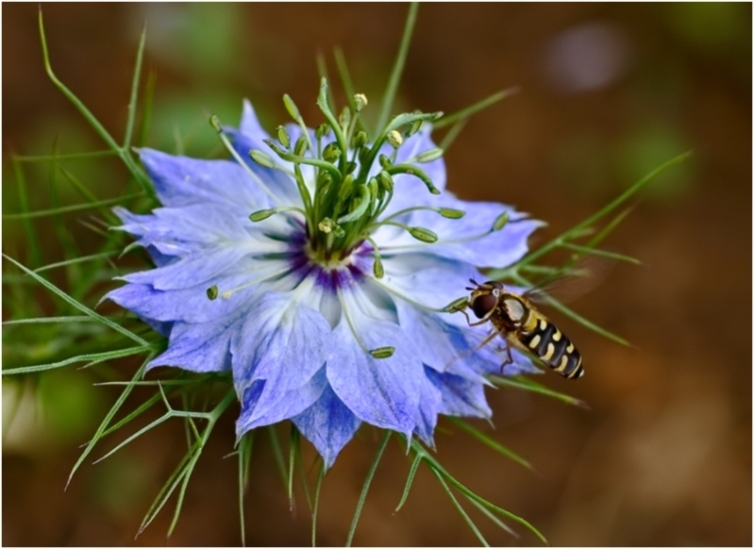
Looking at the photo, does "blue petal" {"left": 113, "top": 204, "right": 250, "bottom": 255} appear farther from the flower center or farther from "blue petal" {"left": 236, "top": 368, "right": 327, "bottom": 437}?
"blue petal" {"left": 236, "top": 368, "right": 327, "bottom": 437}

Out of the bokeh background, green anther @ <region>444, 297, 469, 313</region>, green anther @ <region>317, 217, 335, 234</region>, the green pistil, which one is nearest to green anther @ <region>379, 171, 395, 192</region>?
the green pistil

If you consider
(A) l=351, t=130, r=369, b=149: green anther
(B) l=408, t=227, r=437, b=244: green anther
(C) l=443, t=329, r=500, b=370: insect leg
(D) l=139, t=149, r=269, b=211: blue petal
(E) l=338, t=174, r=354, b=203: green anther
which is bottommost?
(C) l=443, t=329, r=500, b=370: insect leg

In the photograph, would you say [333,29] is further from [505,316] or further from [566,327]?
[505,316]

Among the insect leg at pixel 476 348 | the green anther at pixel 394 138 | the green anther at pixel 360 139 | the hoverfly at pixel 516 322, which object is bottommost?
the insect leg at pixel 476 348

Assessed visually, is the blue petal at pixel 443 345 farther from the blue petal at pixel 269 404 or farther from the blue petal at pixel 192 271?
the blue petal at pixel 192 271

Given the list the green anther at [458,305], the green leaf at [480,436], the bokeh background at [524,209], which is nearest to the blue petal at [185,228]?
the green anther at [458,305]

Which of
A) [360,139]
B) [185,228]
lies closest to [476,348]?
[360,139]

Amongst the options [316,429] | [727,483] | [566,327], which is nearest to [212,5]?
[566,327]
